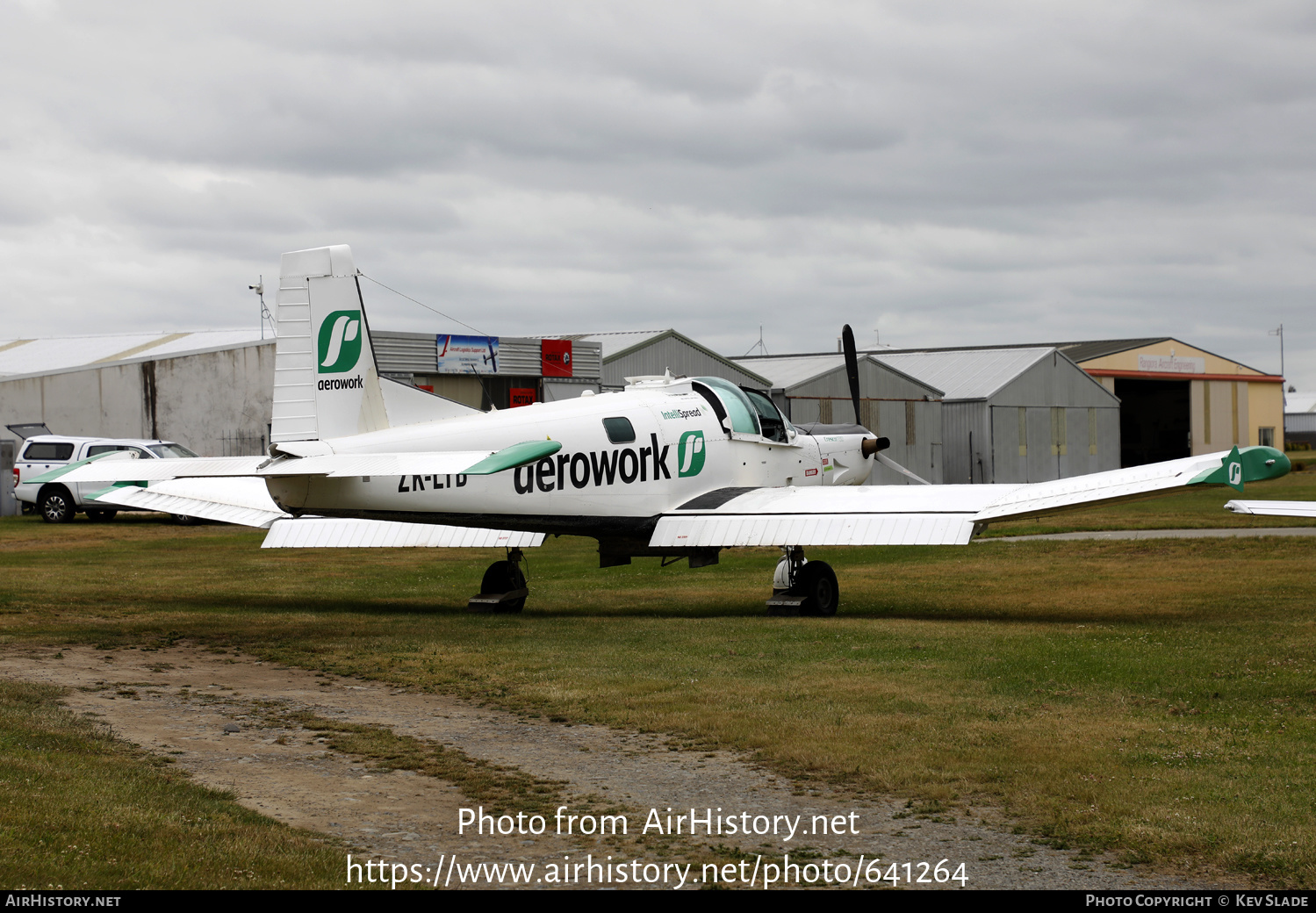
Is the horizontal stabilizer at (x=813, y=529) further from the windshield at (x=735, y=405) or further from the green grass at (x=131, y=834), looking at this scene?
the green grass at (x=131, y=834)

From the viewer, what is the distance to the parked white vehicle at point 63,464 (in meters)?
34.9

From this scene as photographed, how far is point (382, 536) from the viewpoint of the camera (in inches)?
620

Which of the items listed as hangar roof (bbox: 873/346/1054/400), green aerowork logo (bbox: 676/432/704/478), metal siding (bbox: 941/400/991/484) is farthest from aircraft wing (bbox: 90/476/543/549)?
metal siding (bbox: 941/400/991/484)

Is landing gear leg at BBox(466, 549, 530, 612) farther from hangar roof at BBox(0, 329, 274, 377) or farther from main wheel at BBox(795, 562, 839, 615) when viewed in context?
hangar roof at BBox(0, 329, 274, 377)

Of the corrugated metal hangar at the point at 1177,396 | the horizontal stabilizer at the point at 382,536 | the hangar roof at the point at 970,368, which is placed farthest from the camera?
the corrugated metal hangar at the point at 1177,396

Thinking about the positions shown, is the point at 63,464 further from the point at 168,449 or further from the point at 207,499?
the point at 207,499

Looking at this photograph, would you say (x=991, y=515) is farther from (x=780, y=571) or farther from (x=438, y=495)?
(x=438, y=495)

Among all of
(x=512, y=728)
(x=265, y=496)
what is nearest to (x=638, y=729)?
(x=512, y=728)

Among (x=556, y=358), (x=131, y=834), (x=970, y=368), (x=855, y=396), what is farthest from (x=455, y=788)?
(x=970, y=368)

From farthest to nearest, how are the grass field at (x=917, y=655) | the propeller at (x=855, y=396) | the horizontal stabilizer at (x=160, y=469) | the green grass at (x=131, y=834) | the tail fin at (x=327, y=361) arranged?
the propeller at (x=855, y=396)
the horizontal stabilizer at (x=160, y=469)
the tail fin at (x=327, y=361)
the grass field at (x=917, y=655)
the green grass at (x=131, y=834)

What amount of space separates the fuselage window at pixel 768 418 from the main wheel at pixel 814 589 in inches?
102

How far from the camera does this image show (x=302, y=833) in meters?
6.36

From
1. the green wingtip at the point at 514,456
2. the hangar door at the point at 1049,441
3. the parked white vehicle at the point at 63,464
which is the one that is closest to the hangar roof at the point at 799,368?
the hangar door at the point at 1049,441

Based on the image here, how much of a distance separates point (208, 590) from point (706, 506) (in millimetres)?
7909
